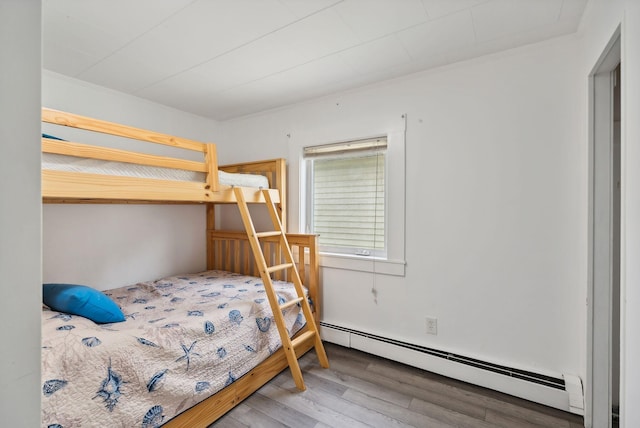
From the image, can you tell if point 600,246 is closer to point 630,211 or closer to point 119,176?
point 630,211

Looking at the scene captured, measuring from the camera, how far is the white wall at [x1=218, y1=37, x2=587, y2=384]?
5.90 feet

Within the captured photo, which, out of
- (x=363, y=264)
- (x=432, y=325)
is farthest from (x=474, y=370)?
(x=363, y=264)

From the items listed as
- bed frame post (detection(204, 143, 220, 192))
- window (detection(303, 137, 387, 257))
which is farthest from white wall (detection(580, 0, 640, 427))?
bed frame post (detection(204, 143, 220, 192))

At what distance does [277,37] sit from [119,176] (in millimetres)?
1216

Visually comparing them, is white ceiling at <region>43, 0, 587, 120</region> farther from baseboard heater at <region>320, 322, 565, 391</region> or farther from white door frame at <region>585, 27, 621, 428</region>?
baseboard heater at <region>320, 322, 565, 391</region>

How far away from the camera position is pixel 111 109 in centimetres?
258

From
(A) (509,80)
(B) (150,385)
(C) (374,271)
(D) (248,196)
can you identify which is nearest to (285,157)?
(D) (248,196)

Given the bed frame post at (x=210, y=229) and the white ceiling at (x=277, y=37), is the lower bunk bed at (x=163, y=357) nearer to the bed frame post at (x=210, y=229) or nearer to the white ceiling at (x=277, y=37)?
the bed frame post at (x=210, y=229)

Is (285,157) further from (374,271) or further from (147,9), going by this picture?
(147,9)

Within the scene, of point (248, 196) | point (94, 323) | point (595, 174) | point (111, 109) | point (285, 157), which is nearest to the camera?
point (595, 174)

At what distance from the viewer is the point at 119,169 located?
1667 millimetres

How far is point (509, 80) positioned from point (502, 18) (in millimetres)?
446

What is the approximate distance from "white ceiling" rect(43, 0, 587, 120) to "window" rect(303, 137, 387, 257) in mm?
566

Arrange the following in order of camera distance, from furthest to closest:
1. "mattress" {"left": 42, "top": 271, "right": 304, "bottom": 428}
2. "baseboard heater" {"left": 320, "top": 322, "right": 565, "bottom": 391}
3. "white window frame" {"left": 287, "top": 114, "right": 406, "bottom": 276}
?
"white window frame" {"left": 287, "top": 114, "right": 406, "bottom": 276} < "baseboard heater" {"left": 320, "top": 322, "right": 565, "bottom": 391} < "mattress" {"left": 42, "top": 271, "right": 304, "bottom": 428}
